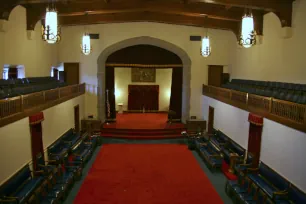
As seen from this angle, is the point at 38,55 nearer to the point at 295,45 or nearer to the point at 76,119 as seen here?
the point at 76,119

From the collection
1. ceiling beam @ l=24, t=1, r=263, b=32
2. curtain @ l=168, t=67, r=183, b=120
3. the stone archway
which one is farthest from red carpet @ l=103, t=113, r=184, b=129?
ceiling beam @ l=24, t=1, r=263, b=32

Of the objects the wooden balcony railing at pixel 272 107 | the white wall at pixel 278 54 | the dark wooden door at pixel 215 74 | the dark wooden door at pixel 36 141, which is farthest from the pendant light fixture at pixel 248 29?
the dark wooden door at pixel 215 74

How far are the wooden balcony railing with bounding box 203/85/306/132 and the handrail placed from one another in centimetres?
703

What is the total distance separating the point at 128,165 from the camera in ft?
37.1

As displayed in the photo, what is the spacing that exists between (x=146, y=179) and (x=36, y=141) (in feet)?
12.8

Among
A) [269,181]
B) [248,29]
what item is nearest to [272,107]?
[269,181]

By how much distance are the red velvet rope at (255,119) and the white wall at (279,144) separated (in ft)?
0.50

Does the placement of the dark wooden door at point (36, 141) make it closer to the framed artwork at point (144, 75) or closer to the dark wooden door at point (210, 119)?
the dark wooden door at point (210, 119)

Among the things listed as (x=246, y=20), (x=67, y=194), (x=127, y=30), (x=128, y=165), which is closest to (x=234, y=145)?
(x=128, y=165)

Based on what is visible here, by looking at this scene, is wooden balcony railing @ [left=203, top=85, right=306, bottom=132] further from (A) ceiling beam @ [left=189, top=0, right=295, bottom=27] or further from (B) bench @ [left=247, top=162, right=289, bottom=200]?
(A) ceiling beam @ [left=189, top=0, right=295, bottom=27]

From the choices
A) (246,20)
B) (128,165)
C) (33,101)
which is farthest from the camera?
(128,165)

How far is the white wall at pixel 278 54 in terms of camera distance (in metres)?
9.66

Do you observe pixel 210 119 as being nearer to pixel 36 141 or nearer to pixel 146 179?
pixel 146 179

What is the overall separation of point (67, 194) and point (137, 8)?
837 cm
